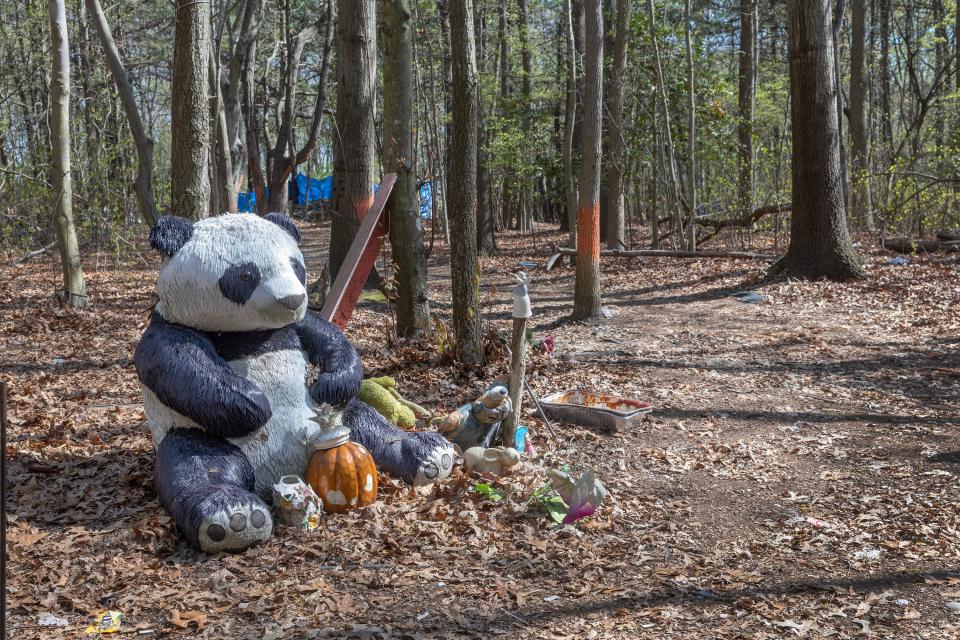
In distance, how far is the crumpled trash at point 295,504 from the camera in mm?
3777

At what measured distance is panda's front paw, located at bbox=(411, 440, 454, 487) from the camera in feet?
14.3

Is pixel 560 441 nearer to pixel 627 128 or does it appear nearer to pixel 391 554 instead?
pixel 391 554

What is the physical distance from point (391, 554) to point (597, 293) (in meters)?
5.71

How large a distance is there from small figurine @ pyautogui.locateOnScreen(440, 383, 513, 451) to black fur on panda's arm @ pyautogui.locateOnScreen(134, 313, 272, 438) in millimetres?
1240

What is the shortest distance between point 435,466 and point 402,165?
3436 mm

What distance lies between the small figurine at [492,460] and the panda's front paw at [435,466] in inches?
4.9

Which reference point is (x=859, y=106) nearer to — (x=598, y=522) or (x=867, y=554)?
(x=867, y=554)

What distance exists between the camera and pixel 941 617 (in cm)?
313

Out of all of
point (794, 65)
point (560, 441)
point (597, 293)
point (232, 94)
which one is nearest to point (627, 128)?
point (794, 65)

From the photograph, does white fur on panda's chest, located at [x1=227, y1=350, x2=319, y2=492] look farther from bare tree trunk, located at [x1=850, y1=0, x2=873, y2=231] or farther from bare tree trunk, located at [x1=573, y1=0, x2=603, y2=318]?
bare tree trunk, located at [x1=850, y1=0, x2=873, y2=231]

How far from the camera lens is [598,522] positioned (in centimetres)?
407

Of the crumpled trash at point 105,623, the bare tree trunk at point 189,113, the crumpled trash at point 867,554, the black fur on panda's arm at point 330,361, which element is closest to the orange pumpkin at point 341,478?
the black fur on panda's arm at point 330,361

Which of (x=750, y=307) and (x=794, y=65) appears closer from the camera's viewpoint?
(x=750, y=307)

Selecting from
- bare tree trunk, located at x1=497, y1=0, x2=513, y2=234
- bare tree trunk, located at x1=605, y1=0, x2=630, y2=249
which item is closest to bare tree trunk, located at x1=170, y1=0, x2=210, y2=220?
bare tree trunk, located at x1=605, y1=0, x2=630, y2=249
